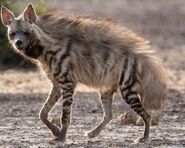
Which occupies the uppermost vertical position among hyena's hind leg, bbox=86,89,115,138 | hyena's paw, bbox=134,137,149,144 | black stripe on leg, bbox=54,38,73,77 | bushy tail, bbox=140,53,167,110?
black stripe on leg, bbox=54,38,73,77

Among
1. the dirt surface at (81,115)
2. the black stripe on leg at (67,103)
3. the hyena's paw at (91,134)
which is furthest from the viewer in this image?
the hyena's paw at (91,134)

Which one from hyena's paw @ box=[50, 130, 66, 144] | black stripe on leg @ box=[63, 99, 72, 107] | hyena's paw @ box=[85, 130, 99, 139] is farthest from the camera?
hyena's paw @ box=[85, 130, 99, 139]

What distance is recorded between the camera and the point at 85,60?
1175cm

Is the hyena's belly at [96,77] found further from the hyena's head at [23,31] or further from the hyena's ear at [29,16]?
the hyena's ear at [29,16]

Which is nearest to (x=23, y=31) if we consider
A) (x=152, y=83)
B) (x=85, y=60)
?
(x=85, y=60)

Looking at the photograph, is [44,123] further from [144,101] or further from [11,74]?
[11,74]

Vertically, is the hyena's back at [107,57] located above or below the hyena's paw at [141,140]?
above

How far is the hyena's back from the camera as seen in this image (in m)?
11.6

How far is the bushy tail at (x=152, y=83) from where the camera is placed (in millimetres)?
11617

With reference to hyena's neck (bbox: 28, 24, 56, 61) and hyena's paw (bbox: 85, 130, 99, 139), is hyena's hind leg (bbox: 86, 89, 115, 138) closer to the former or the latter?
hyena's paw (bbox: 85, 130, 99, 139)

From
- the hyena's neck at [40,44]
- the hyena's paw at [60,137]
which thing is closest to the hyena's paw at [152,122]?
the hyena's paw at [60,137]

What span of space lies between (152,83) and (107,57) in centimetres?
65

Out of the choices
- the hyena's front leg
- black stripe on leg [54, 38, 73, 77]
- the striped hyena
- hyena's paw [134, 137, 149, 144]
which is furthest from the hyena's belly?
hyena's paw [134, 137, 149, 144]

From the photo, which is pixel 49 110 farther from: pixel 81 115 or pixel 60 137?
pixel 81 115
